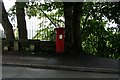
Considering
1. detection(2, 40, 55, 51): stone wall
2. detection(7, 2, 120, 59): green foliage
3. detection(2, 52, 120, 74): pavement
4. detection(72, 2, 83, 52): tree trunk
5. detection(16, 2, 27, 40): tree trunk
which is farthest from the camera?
detection(7, 2, 120, 59): green foliage

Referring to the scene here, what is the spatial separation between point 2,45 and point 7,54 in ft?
4.12

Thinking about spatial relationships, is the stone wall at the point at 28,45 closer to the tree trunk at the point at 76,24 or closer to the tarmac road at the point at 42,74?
the tree trunk at the point at 76,24

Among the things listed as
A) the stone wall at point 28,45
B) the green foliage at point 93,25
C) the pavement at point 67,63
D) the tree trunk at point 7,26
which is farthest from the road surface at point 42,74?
the green foliage at point 93,25

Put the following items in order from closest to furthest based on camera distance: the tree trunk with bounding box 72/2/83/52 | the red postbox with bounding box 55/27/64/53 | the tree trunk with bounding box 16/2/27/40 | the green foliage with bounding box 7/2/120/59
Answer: the red postbox with bounding box 55/27/64/53, the tree trunk with bounding box 72/2/83/52, the tree trunk with bounding box 16/2/27/40, the green foliage with bounding box 7/2/120/59

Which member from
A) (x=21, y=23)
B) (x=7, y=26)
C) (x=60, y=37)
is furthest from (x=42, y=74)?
(x=7, y=26)

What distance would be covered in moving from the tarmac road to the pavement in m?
0.34

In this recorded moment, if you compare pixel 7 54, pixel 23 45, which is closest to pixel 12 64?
pixel 7 54

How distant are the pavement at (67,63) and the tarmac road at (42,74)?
343mm

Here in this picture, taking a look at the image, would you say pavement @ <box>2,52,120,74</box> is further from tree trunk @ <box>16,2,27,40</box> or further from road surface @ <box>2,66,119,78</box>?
tree trunk @ <box>16,2,27,40</box>

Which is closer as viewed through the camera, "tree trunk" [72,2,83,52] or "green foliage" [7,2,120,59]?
"tree trunk" [72,2,83,52]

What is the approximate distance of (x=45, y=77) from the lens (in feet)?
25.3

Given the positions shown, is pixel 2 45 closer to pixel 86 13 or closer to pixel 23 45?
pixel 23 45

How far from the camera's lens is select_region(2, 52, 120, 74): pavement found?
8.66 metres

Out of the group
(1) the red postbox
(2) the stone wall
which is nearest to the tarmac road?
(1) the red postbox
